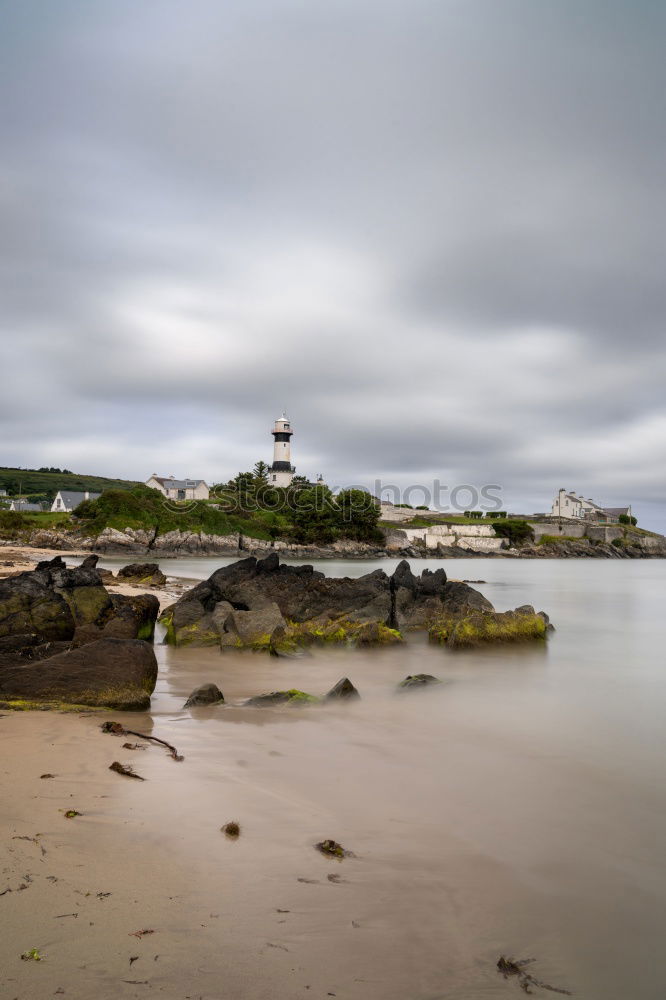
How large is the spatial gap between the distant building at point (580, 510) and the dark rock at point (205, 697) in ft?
465

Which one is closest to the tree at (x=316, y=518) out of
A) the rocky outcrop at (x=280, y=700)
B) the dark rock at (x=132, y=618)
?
the dark rock at (x=132, y=618)

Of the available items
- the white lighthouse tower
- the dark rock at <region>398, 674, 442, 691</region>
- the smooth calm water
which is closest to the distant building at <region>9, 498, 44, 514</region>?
the white lighthouse tower

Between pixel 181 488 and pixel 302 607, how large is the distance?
283 feet

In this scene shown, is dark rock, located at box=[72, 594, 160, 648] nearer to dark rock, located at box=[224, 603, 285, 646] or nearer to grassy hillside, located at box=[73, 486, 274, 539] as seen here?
dark rock, located at box=[224, 603, 285, 646]

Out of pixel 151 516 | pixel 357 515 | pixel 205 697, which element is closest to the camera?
pixel 205 697

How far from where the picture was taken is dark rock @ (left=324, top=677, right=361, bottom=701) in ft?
29.9

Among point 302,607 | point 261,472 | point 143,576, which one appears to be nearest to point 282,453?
point 261,472

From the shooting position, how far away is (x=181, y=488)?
327 ft

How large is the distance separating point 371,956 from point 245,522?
251ft

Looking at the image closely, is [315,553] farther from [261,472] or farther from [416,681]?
[416,681]

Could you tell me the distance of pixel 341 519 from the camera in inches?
3337

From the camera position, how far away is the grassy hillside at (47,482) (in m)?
124

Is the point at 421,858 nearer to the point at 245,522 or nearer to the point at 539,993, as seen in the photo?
the point at 539,993

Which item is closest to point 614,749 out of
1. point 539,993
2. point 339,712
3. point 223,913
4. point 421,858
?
point 339,712
